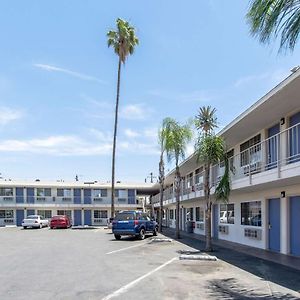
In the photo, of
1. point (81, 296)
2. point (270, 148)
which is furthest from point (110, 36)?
point (81, 296)

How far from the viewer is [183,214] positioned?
41594 millimetres

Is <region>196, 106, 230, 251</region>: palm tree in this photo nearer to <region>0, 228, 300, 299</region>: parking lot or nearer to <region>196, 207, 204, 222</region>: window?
<region>0, 228, 300, 299</region>: parking lot

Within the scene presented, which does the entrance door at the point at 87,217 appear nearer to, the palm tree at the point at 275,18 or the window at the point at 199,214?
the window at the point at 199,214

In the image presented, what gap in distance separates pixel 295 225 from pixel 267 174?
109 inches

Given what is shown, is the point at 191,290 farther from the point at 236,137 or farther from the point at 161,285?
the point at 236,137

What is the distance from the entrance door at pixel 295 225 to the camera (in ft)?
55.4

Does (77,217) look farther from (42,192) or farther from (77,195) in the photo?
(42,192)

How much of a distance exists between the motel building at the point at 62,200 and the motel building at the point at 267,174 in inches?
1268

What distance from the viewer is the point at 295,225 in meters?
17.1

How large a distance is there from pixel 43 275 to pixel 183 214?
3020cm

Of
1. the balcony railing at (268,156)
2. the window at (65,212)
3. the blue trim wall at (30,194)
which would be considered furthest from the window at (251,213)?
the blue trim wall at (30,194)

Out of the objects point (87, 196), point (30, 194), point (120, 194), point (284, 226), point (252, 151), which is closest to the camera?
point (284, 226)

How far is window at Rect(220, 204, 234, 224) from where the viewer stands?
83.4 feet

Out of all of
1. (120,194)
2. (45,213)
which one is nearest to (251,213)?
(120,194)
